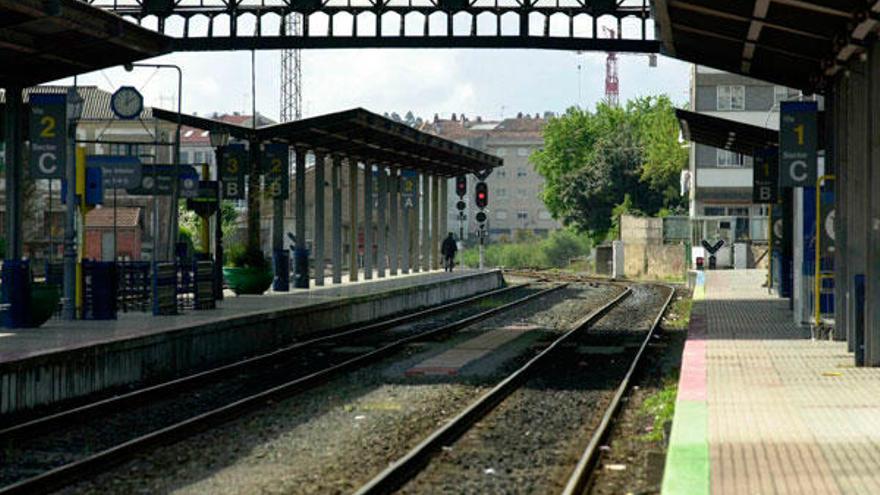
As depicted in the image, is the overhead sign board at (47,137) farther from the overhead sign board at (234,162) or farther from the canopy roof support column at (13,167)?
the overhead sign board at (234,162)

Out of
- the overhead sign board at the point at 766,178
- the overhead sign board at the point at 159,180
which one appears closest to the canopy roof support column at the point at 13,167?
the overhead sign board at the point at 159,180

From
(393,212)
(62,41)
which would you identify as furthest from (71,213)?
(393,212)

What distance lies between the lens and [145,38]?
22781 millimetres

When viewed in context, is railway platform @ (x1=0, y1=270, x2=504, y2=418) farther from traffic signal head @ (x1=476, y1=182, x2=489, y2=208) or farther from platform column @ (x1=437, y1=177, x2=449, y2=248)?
platform column @ (x1=437, y1=177, x2=449, y2=248)

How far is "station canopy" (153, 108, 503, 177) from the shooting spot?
32938 millimetres

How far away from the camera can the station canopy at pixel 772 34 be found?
17047 mm

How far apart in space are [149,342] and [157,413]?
3990 millimetres

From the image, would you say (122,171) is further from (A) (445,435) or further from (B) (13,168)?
(A) (445,435)

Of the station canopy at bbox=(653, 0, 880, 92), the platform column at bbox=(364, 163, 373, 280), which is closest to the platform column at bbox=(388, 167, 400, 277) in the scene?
the platform column at bbox=(364, 163, 373, 280)

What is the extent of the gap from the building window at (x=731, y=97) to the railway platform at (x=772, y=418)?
2533 inches

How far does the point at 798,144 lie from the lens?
2198 cm

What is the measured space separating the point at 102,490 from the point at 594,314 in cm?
2373

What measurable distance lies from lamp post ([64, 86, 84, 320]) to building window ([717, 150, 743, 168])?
65317 mm

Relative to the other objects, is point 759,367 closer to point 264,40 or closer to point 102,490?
point 102,490
